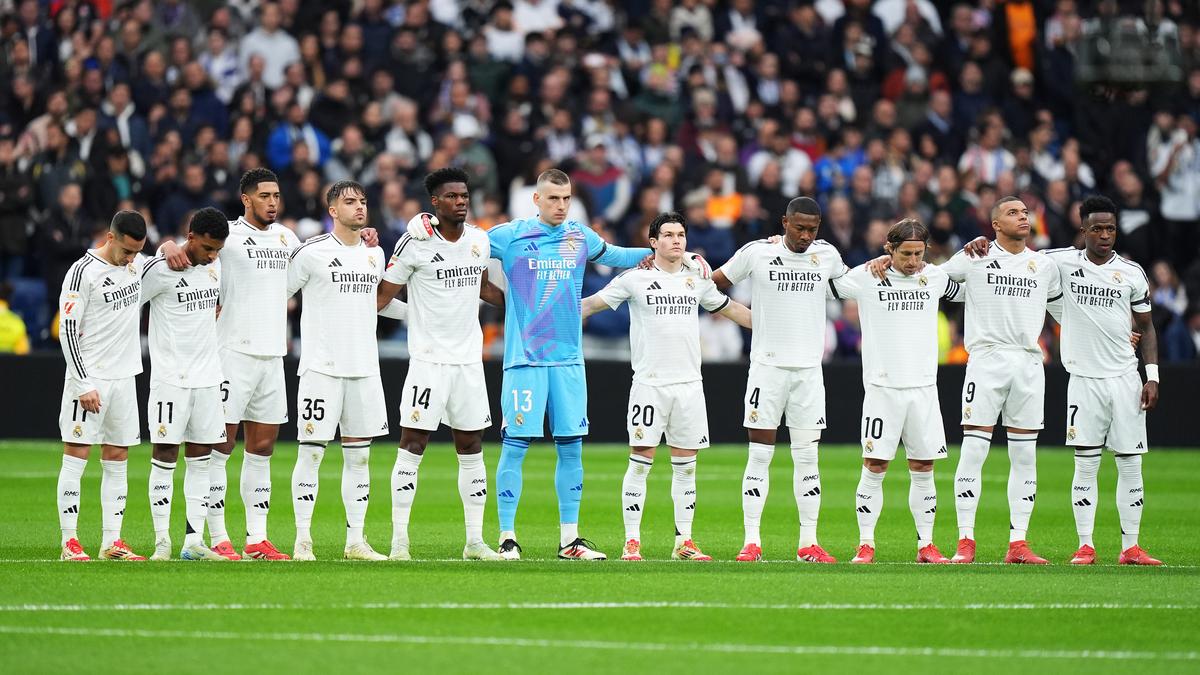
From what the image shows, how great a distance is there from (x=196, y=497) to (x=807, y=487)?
14.6 feet

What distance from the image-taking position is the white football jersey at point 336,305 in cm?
1291

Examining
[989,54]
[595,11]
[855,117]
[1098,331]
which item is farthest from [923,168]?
[1098,331]

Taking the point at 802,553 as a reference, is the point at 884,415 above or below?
above

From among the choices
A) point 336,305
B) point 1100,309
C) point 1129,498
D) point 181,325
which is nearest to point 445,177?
point 336,305

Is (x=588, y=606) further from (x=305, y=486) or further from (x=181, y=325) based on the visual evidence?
(x=181, y=325)

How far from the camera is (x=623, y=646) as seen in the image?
365 inches

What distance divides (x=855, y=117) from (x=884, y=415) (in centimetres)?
1595

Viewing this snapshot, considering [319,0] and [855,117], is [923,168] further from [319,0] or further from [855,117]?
[319,0]

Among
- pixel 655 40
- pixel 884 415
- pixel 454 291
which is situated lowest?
pixel 884 415

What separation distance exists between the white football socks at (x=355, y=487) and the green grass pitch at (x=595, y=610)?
336 mm

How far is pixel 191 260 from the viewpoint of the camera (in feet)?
42.0

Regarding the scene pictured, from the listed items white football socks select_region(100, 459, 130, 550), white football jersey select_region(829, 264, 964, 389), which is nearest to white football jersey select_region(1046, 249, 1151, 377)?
white football jersey select_region(829, 264, 964, 389)

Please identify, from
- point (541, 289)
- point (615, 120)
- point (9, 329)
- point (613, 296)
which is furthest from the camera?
point (615, 120)

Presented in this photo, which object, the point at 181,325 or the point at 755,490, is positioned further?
the point at 755,490
